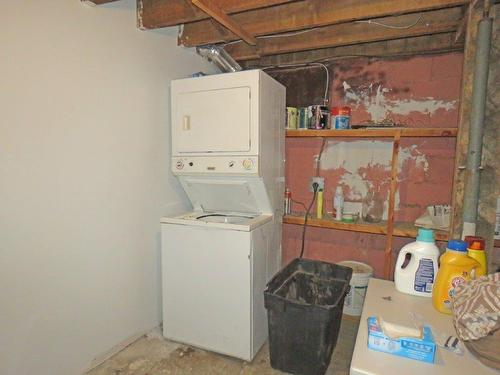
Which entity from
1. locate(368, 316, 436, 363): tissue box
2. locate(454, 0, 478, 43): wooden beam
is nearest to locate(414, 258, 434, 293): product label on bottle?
locate(368, 316, 436, 363): tissue box

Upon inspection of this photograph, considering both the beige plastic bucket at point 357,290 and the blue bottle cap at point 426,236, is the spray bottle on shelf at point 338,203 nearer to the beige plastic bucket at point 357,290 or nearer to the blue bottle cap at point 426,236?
the beige plastic bucket at point 357,290

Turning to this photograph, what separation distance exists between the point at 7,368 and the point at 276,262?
167cm

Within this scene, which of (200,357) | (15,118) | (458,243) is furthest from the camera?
(200,357)

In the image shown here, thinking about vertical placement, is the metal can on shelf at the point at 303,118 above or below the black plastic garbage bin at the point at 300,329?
above

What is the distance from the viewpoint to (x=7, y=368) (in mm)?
1381

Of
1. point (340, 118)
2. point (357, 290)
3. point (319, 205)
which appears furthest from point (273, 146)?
point (357, 290)

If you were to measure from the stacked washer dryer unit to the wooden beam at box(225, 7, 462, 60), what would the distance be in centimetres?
41

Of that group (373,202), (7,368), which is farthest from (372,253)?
(7,368)

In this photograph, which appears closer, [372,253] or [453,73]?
[453,73]

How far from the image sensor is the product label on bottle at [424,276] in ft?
4.07

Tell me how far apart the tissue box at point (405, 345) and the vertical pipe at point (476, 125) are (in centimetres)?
94

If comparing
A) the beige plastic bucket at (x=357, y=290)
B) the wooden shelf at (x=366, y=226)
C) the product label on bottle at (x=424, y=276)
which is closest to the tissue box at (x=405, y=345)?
the product label on bottle at (x=424, y=276)

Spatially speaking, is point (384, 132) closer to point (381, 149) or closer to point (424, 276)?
point (381, 149)

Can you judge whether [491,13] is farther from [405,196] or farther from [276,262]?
[276,262]
